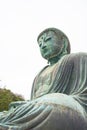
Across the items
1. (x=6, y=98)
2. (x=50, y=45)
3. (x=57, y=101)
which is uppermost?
(x=50, y=45)

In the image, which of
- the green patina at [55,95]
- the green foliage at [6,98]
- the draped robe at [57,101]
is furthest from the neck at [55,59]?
the green foliage at [6,98]

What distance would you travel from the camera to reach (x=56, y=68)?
7594mm

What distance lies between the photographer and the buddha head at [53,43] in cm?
795

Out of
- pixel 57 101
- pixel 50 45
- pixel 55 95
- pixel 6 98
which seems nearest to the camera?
pixel 57 101

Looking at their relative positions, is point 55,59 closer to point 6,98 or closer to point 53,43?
point 53,43

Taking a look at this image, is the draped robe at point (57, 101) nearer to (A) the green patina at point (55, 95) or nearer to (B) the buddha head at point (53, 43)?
(A) the green patina at point (55, 95)

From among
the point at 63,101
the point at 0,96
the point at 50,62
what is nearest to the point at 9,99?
the point at 0,96

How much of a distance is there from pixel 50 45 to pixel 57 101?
5.55 feet

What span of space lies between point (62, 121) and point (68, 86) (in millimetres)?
1180

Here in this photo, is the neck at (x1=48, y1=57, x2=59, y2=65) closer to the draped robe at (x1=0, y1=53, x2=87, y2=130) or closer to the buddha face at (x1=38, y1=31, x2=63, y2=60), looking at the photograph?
the buddha face at (x1=38, y1=31, x2=63, y2=60)

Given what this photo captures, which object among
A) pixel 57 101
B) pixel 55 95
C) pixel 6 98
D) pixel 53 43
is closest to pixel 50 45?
pixel 53 43

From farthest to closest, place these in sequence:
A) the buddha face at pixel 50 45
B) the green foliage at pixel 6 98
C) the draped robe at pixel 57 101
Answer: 1. the green foliage at pixel 6 98
2. the buddha face at pixel 50 45
3. the draped robe at pixel 57 101

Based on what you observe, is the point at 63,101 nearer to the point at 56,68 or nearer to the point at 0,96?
the point at 56,68

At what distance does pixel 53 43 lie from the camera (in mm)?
7973
